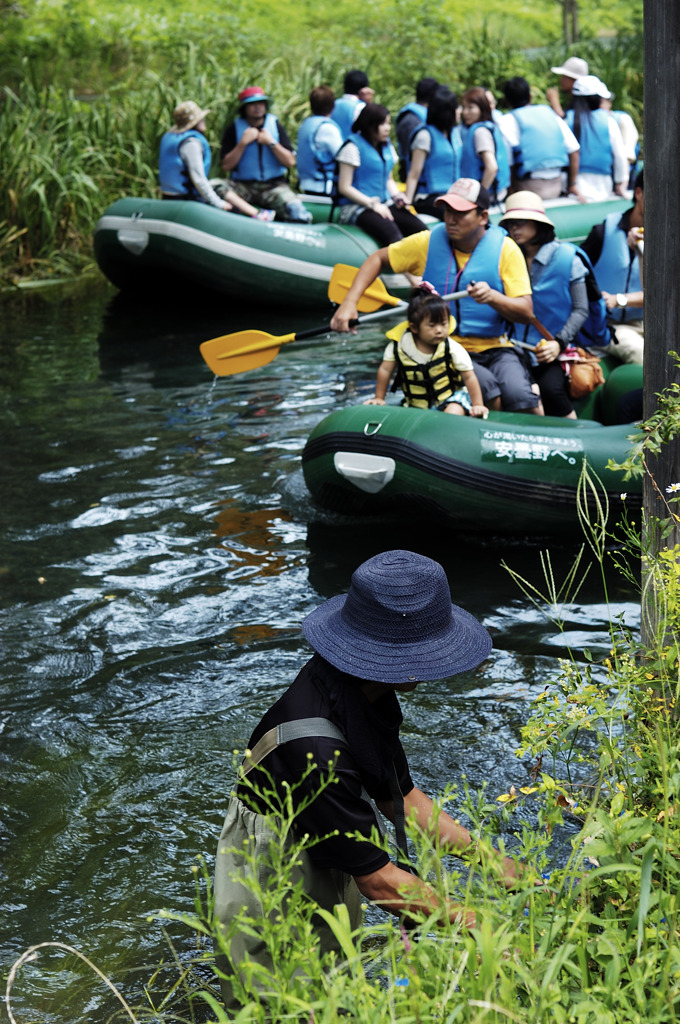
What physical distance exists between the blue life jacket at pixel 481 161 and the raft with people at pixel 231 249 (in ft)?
2.35

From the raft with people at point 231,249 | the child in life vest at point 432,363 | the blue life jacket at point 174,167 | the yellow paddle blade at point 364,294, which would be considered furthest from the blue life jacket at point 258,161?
the child in life vest at point 432,363

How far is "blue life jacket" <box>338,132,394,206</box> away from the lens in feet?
31.1

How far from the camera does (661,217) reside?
2.84 meters

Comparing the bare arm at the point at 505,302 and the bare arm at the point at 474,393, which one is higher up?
the bare arm at the point at 505,302

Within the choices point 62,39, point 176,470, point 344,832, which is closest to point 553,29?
point 62,39

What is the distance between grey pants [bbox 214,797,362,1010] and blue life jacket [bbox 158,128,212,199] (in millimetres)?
7968

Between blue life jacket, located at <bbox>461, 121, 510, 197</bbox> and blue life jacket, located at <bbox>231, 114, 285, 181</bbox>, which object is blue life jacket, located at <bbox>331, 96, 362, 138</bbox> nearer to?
blue life jacket, located at <bbox>231, 114, 285, 181</bbox>

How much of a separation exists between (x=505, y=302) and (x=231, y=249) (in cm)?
444

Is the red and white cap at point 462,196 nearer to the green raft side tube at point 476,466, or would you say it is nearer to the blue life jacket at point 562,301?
the blue life jacket at point 562,301

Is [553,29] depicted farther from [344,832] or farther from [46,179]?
[344,832]

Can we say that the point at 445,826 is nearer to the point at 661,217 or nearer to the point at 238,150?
the point at 661,217

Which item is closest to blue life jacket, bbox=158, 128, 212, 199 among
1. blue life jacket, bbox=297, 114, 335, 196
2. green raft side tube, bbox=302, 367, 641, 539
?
blue life jacket, bbox=297, 114, 335, 196

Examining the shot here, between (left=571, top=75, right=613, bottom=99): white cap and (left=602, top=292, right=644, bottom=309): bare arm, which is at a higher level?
(left=571, top=75, right=613, bottom=99): white cap

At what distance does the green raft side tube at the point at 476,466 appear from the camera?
193 inches
